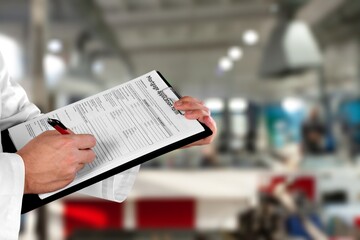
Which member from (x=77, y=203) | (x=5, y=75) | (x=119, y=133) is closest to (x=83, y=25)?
(x=77, y=203)

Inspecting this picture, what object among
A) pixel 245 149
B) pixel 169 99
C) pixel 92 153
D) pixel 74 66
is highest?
pixel 74 66

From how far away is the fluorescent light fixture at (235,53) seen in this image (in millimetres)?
3393

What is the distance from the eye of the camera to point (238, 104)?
11.1 ft

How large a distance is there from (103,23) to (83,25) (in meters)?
0.14

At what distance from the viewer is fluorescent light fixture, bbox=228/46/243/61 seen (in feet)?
11.1

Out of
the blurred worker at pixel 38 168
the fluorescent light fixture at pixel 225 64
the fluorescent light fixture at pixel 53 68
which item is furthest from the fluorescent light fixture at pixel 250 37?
the blurred worker at pixel 38 168

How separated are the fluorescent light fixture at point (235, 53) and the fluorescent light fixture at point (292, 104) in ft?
1.46

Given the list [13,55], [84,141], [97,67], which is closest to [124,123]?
[84,141]

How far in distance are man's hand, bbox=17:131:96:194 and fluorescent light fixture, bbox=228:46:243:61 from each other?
2.66 metres

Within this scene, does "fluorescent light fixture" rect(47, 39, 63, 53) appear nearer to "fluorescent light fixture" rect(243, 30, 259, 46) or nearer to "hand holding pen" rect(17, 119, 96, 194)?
"fluorescent light fixture" rect(243, 30, 259, 46)

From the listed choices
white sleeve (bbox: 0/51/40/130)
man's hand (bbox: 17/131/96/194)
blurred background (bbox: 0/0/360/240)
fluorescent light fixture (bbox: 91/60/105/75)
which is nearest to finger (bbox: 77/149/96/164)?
man's hand (bbox: 17/131/96/194)

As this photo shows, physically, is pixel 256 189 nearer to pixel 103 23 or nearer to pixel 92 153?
pixel 103 23

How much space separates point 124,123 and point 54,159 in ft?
0.55

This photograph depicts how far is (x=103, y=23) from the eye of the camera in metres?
3.49
